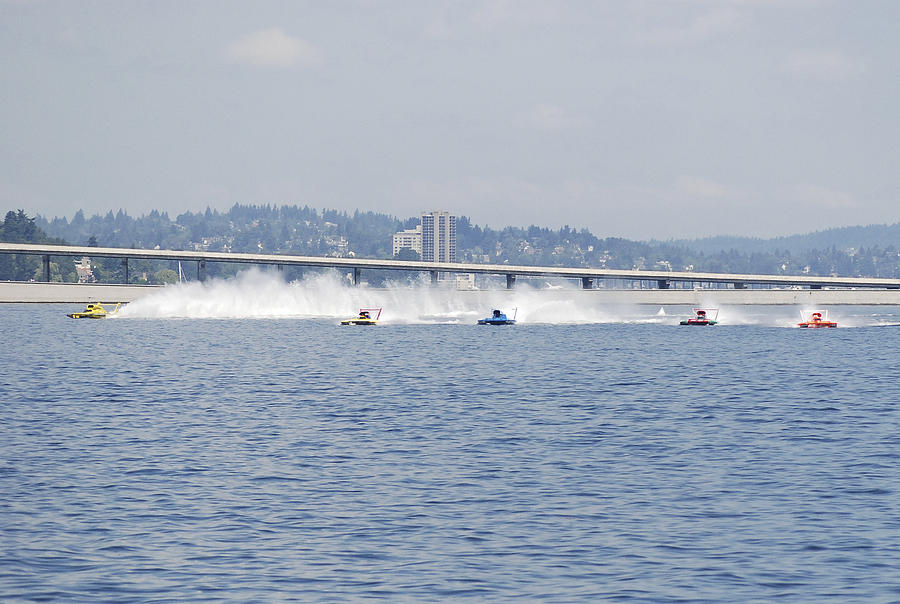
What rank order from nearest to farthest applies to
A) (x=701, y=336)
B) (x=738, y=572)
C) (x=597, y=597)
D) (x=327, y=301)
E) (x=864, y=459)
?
(x=597, y=597), (x=738, y=572), (x=864, y=459), (x=701, y=336), (x=327, y=301)

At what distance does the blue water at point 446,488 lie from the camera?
18.2 m

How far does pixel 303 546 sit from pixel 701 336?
91.1 metres

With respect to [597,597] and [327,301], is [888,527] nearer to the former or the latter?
[597,597]

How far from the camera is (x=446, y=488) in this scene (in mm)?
25422

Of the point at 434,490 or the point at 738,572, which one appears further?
the point at 434,490

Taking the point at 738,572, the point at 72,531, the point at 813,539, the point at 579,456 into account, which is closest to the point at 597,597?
the point at 738,572

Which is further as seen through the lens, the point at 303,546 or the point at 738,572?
the point at 303,546

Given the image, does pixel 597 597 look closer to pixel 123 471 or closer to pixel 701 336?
pixel 123 471

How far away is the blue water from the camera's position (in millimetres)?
18234

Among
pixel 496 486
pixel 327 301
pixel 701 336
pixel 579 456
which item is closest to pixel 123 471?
pixel 496 486

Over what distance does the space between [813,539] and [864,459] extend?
10015 millimetres

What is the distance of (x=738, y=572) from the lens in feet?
60.9

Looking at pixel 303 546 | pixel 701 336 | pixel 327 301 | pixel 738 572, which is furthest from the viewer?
pixel 327 301

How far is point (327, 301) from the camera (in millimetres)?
179250
